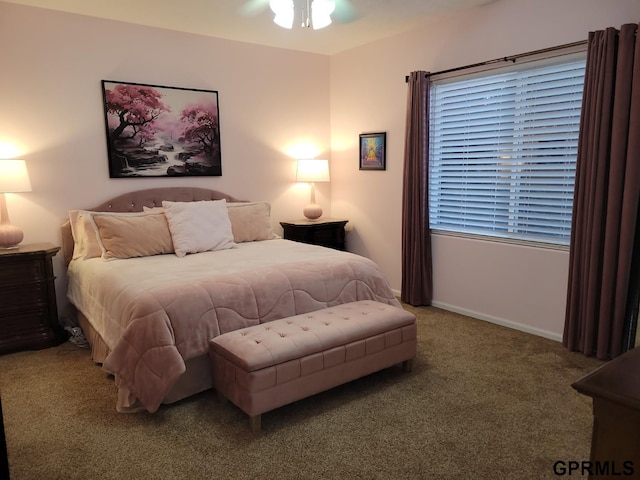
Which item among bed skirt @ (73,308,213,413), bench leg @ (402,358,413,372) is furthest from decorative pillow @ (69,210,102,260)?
bench leg @ (402,358,413,372)

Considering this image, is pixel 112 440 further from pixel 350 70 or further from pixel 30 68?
pixel 350 70

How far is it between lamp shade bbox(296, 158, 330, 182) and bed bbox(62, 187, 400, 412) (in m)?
0.75

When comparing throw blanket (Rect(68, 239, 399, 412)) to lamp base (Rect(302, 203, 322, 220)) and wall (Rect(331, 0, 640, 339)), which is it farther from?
lamp base (Rect(302, 203, 322, 220))

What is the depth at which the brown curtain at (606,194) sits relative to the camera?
9.40ft

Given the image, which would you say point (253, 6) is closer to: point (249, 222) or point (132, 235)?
point (249, 222)

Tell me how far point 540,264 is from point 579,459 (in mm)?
1754

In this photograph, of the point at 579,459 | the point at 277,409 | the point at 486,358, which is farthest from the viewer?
the point at 486,358

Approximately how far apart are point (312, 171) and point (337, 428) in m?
3.11

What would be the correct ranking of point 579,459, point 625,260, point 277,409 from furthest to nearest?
point 625,260 → point 277,409 → point 579,459

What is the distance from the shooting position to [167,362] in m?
2.43

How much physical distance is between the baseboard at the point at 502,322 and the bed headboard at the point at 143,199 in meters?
2.43

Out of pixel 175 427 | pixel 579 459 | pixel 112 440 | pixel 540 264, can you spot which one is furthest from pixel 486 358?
pixel 112 440

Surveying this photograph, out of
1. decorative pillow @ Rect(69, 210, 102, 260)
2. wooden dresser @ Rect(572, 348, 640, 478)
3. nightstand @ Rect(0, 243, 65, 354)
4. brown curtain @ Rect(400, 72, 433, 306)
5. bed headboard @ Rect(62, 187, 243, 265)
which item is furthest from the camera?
brown curtain @ Rect(400, 72, 433, 306)

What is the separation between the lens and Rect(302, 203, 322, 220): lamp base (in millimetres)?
5008
